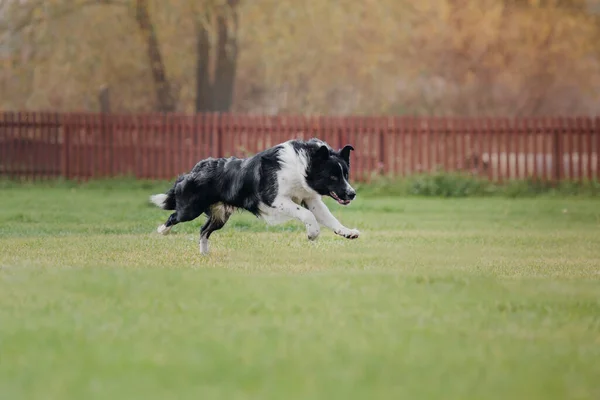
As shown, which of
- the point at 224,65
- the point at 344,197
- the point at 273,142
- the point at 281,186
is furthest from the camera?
the point at 224,65

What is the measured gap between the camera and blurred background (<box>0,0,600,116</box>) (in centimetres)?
3319

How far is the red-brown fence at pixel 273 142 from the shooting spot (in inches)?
1027

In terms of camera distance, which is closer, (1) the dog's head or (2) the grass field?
(2) the grass field

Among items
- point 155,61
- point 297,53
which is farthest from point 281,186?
point 297,53

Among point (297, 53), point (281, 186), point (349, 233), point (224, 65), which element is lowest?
point (349, 233)

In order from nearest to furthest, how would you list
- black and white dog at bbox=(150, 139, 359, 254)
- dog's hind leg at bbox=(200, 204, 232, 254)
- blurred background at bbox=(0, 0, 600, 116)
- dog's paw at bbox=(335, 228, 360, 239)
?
dog's paw at bbox=(335, 228, 360, 239)
black and white dog at bbox=(150, 139, 359, 254)
dog's hind leg at bbox=(200, 204, 232, 254)
blurred background at bbox=(0, 0, 600, 116)

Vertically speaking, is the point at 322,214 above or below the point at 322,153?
below

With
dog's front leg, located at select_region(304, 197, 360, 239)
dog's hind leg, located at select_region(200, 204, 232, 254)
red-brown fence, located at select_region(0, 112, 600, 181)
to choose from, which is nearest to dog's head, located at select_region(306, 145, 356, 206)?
dog's front leg, located at select_region(304, 197, 360, 239)

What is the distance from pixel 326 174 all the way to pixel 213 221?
1399mm

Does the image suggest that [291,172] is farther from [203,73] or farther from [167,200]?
[203,73]

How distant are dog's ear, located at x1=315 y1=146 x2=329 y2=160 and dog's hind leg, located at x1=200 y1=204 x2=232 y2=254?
1204 mm

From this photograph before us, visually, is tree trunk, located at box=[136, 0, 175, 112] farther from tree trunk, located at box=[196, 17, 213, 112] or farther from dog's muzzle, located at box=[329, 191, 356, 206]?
dog's muzzle, located at box=[329, 191, 356, 206]

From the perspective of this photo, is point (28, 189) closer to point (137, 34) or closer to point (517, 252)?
point (137, 34)

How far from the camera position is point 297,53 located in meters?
39.7
